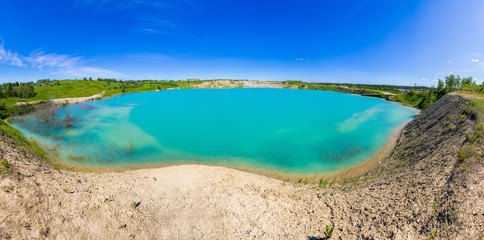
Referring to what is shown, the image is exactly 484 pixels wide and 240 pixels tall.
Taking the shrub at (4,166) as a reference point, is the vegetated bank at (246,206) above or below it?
below

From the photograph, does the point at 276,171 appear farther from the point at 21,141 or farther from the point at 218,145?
the point at 21,141

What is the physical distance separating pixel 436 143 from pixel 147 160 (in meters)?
22.8

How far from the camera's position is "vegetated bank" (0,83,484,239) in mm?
5225

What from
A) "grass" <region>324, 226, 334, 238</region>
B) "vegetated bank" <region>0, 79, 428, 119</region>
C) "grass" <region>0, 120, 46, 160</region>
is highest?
"vegetated bank" <region>0, 79, 428, 119</region>

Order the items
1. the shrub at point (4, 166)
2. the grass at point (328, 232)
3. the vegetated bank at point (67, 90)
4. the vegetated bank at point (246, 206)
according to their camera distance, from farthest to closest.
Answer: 1. the vegetated bank at point (67, 90)
2. the shrub at point (4, 166)
3. the grass at point (328, 232)
4. the vegetated bank at point (246, 206)

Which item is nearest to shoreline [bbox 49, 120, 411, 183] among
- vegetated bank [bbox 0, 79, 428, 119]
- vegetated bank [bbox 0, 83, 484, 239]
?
vegetated bank [bbox 0, 83, 484, 239]

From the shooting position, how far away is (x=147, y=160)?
14289 mm

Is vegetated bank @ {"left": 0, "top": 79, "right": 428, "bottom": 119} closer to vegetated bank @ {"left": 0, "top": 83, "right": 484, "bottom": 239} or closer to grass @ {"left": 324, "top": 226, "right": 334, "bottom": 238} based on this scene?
vegetated bank @ {"left": 0, "top": 83, "right": 484, "bottom": 239}

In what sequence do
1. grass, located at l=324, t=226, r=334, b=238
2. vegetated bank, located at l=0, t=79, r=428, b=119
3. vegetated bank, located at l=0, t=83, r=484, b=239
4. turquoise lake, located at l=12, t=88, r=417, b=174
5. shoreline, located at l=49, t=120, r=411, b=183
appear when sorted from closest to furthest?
1. vegetated bank, located at l=0, t=83, r=484, b=239
2. grass, located at l=324, t=226, r=334, b=238
3. shoreline, located at l=49, t=120, r=411, b=183
4. turquoise lake, located at l=12, t=88, r=417, b=174
5. vegetated bank, located at l=0, t=79, r=428, b=119

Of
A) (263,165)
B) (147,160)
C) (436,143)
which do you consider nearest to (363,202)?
(263,165)

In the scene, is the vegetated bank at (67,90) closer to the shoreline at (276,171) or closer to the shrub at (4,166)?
the shoreline at (276,171)

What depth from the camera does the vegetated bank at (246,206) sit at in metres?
5.22

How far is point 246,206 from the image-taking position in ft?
24.5

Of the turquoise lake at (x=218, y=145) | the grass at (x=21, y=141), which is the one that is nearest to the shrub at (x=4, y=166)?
the turquoise lake at (x=218, y=145)
